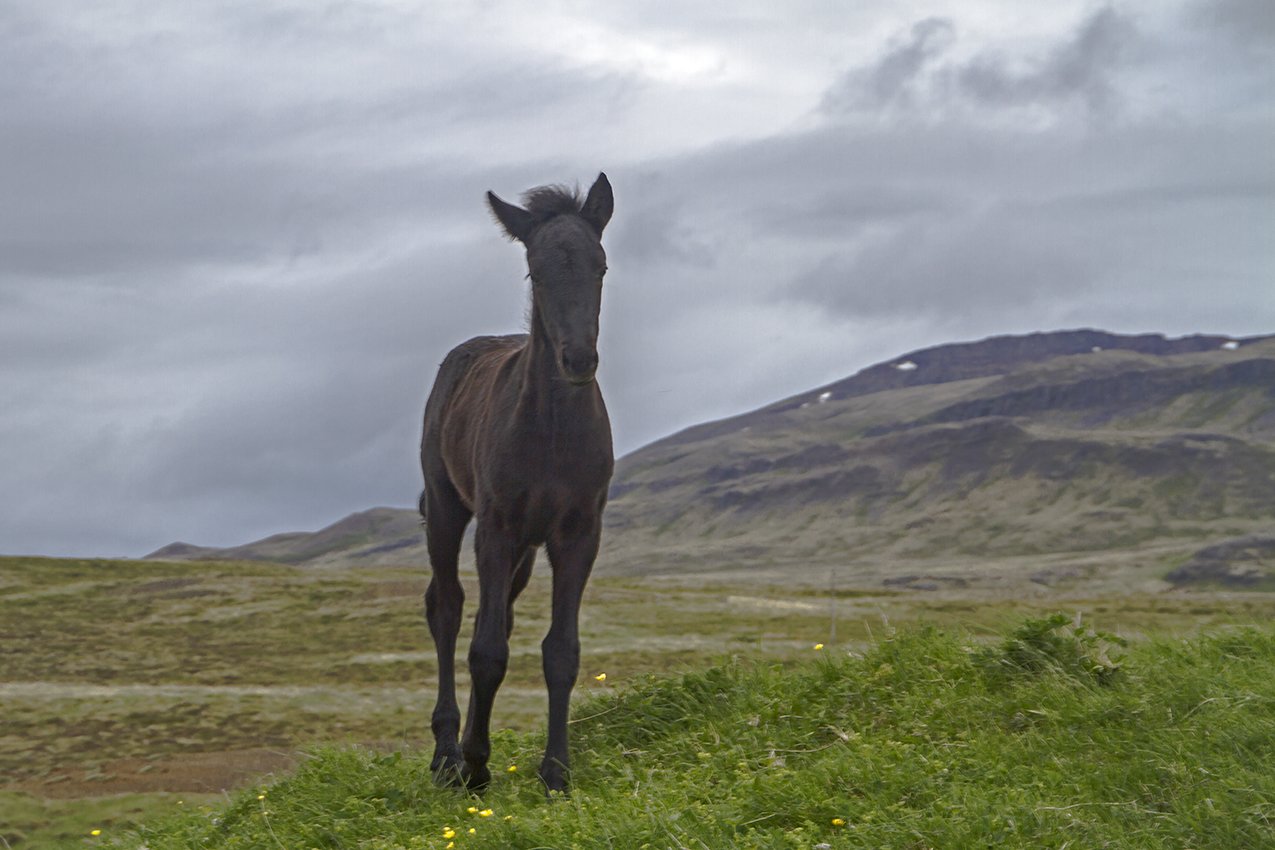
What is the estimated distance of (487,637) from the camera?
30.0 ft

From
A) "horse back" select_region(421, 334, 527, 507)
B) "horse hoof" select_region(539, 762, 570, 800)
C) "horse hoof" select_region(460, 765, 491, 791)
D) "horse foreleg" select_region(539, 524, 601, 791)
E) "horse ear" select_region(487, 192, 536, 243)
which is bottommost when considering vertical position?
"horse hoof" select_region(460, 765, 491, 791)

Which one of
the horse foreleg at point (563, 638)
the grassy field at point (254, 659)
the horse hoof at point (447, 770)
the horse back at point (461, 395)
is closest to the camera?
the horse foreleg at point (563, 638)

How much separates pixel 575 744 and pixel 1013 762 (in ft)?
13.2

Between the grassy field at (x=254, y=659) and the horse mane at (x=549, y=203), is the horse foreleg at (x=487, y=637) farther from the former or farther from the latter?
the horse mane at (x=549, y=203)

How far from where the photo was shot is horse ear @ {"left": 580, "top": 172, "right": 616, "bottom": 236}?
9.50 m

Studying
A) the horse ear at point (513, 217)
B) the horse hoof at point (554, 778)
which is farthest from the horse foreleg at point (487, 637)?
the horse ear at point (513, 217)

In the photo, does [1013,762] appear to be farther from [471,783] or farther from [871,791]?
[471,783]

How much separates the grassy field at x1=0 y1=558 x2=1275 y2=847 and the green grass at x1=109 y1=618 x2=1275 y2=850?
391 millimetres

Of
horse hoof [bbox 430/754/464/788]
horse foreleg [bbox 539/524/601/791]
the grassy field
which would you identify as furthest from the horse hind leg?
horse foreleg [bbox 539/524/601/791]

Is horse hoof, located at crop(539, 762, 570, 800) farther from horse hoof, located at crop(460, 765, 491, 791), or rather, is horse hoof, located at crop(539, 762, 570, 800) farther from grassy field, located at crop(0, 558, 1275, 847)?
horse hoof, located at crop(460, 765, 491, 791)

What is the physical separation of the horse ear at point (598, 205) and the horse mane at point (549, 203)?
0.14m

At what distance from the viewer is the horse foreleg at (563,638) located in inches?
355

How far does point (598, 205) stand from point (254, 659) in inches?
1975

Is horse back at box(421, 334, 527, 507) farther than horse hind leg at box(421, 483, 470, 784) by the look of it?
Yes
